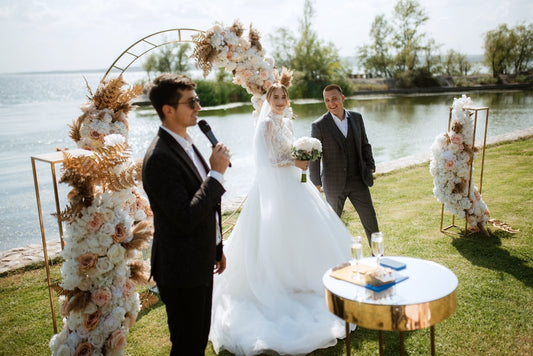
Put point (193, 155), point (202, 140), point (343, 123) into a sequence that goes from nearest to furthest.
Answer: point (193, 155) → point (343, 123) → point (202, 140)

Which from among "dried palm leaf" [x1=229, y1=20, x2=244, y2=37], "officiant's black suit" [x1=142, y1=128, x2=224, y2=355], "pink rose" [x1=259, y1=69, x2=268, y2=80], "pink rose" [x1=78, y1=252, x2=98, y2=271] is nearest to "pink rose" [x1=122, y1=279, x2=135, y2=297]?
"pink rose" [x1=78, y1=252, x2=98, y2=271]

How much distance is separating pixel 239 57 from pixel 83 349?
414 cm

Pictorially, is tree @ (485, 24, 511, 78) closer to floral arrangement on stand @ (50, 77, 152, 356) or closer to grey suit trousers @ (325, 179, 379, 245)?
grey suit trousers @ (325, 179, 379, 245)

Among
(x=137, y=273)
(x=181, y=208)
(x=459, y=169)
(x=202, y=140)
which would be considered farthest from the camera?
(x=202, y=140)

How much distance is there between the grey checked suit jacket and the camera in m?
4.82

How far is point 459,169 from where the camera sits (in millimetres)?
5676

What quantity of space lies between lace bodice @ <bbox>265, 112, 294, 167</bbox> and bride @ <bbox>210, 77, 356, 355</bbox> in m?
0.01

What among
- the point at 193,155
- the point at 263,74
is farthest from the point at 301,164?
the point at 193,155

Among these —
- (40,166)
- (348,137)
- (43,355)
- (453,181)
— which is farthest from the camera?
(40,166)

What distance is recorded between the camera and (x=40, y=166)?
15.1m

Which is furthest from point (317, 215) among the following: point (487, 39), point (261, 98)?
point (487, 39)

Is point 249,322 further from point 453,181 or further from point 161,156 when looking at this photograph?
point 453,181

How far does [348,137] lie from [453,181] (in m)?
1.99

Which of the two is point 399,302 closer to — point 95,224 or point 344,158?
point 95,224
